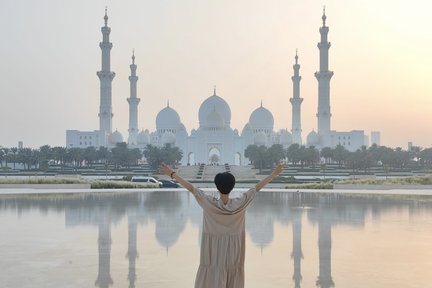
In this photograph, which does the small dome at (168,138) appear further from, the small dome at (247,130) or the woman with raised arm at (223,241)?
the woman with raised arm at (223,241)

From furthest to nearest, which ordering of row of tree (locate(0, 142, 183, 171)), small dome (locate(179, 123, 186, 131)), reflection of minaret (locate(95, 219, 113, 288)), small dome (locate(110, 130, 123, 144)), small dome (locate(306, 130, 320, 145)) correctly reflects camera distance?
small dome (locate(306, 130, 320, 145)) → small dome (locate(110, 130, 123, 144)) → small dome (locate(179, 123, 186, 131)) → row of tree (locate(0, 142, 183, 171)) → reflection of minaret (locate(95, 219, 113, 288))

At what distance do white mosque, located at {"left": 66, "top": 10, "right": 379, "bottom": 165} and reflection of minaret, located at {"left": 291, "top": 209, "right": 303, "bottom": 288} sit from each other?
5658 centimetres

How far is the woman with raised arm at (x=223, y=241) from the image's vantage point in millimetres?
3902

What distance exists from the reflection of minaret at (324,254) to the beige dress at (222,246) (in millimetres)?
2645

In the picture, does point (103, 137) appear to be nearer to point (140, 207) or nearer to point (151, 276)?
point (140, 207)

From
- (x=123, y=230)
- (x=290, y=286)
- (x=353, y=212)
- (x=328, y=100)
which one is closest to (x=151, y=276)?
(x=290, y=286)

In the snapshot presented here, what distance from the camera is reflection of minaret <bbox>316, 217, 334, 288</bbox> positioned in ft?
21.3

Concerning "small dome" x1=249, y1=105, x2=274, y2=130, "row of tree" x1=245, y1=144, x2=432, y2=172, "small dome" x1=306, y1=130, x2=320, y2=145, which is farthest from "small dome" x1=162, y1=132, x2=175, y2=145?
"row of tree" x1=245, y1=144, x2=432, y2=172

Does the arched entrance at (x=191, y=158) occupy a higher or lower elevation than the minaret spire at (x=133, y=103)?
lower

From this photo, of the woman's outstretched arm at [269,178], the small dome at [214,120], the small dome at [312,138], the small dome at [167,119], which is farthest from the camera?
the small dome at [167,119]

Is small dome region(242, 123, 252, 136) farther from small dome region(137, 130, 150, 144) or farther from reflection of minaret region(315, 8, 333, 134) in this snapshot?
small dome region(137, 130, 150, 144)

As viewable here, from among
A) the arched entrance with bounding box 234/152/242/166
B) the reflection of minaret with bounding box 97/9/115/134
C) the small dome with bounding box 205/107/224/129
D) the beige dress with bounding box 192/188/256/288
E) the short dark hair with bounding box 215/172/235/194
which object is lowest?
the beige dress with bounding box 192/188/256/288

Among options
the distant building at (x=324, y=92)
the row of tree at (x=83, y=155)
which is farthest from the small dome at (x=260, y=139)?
the row of tree at (x=83, y=155)

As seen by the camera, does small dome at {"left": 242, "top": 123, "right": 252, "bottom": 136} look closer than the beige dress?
No
